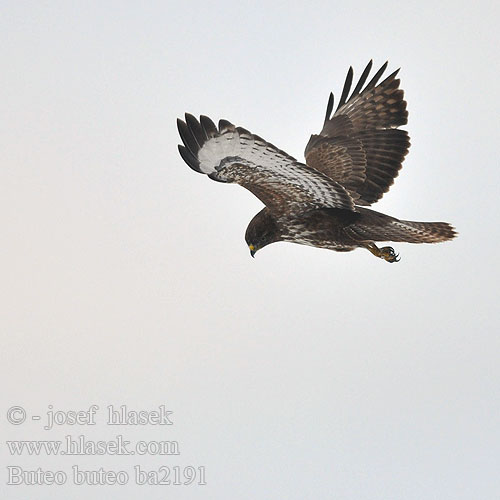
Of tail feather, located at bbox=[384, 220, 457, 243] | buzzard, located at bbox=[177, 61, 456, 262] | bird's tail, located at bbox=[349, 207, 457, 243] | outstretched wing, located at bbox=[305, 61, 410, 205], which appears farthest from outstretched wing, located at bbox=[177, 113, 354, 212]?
outstretched wing, located at bbox=[305, 61, 410, 205]

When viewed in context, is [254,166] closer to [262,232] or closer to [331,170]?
[262,232]

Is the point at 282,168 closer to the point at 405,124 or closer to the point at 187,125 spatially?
the point at 187,125

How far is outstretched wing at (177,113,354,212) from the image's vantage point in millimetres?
8594

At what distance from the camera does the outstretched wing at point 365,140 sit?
11328mm

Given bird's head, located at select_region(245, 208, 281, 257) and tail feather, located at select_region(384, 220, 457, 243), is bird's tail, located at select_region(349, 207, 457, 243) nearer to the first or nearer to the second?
tail feather, located at select_region(384, 220, 457, 243)

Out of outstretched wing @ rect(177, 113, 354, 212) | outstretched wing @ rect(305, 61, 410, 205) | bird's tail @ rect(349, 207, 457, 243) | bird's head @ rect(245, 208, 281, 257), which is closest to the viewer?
outstretched wing @ rect(177, 113, 354, 212)

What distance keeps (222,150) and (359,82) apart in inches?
149

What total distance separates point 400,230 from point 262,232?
1.35m

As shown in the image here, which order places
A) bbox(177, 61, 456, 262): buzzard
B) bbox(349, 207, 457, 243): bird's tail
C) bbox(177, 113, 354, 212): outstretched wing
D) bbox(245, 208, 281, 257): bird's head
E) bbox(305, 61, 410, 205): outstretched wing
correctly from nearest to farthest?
bbox(177, 113, 354, 212): outstretched wing < bbox(177, 61, 456, 262): buzzard < bbox(349, 207, 457, 243): bird's tail < bbox(245, 208, 281, 257): bird's head < bbox(305, 61, 410, 205): outstretched wing

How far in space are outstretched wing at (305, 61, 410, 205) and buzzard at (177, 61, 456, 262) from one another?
1cm

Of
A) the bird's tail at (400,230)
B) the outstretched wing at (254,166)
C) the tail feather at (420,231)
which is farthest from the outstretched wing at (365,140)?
the outstretched wing at (254,166)

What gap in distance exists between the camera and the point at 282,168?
8992 millimetres

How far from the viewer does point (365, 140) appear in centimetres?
1162

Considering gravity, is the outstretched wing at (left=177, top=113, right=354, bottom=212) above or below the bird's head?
below
